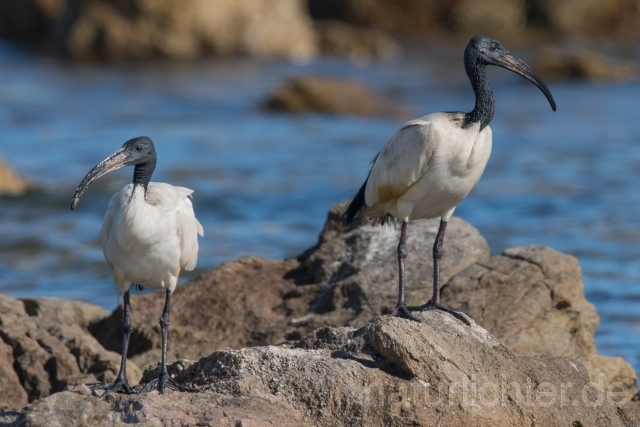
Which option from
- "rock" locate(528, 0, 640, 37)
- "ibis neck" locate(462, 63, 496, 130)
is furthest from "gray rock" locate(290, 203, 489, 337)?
"rock" locate(528, 0, 640, 37)

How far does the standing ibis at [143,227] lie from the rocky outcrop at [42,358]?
0.82 m

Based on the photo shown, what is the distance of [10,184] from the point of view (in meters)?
17.2

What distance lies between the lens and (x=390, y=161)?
7.36 meters

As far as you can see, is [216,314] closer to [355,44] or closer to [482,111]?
[482,111]

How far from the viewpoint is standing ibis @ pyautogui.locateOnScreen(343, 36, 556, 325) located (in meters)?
7.11

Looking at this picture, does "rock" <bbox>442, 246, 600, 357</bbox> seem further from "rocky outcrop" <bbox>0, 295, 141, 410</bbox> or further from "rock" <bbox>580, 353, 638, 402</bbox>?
"rocky outcrop" <bbox>0, 295, 141, 410</bbox>

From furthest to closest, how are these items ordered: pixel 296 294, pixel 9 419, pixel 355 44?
pixel 355 44 < pixel 296 294 < pixel 9 419

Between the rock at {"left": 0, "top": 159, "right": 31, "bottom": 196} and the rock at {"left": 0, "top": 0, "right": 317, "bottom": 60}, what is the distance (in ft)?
46.7

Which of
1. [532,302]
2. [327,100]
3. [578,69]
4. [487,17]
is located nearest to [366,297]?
[532,302]

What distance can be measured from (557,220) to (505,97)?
10653 mm

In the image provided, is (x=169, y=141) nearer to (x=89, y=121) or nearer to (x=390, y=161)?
(x=89, y=121)

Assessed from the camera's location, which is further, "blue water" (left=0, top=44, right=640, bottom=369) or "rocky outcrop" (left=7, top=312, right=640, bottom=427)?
"blue water" (left=0, top=44, right=640, bottom=369)

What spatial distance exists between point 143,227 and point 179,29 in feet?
84.4

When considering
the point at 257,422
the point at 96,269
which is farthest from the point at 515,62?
the point at 96,269
